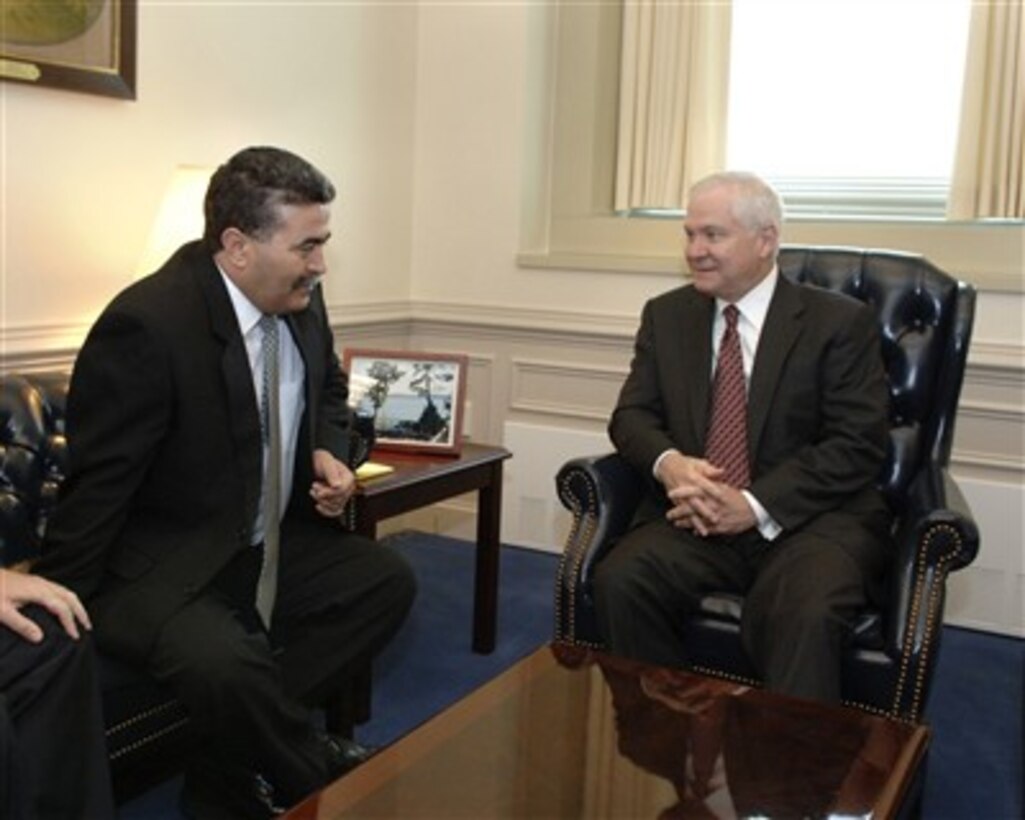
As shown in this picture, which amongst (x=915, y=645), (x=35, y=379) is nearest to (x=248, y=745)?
(x=35, y=379)

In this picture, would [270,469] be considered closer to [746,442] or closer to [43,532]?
[43,532]

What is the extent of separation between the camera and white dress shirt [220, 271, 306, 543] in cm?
210

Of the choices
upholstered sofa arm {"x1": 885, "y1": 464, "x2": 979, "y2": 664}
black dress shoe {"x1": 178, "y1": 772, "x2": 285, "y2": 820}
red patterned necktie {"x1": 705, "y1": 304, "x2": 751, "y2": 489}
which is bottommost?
black dress shoe {"x1": 178, "y1": 772, "x2": 285, "y2": 820}

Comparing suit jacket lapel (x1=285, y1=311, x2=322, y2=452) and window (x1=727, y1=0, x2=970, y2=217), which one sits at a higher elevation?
window (x1=727, y1=0, x2=970, y2=217)

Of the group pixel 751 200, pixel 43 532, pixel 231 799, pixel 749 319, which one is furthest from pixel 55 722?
pixel 751 200

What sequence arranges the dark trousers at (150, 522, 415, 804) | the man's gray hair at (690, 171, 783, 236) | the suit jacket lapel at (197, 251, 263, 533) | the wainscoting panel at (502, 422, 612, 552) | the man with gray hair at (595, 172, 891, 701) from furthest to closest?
1. the wainscoting panel at (502, 422, 612, 552)
2. the man's gray hair at (690, 171, 783, 236)
3. the man with gray hair at (595, 172, 891, 701)
4. the suit jacket lapel at (197, 251, 263, 533)
5. the dark trousers at (150, 522, 415, 804)

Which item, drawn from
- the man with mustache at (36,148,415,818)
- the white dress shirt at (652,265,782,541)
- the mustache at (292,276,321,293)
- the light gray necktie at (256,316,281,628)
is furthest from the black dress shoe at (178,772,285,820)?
the white dress shirt at (652,265,782,541)

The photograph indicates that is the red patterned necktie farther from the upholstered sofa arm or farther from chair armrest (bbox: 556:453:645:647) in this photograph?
the upholstered sofa arm

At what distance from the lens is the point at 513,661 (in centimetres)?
295

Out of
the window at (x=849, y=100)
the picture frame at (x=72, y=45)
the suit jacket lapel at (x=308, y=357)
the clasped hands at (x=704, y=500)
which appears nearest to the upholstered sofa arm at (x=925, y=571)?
the clasped hands at (x=704, y=500)

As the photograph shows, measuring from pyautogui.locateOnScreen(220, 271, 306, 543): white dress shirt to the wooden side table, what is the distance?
239 millimetres

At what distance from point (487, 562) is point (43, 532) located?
1.16 metres

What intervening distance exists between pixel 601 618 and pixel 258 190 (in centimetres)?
104

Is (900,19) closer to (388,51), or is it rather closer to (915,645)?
(388,51)
